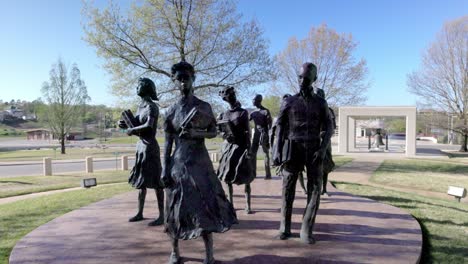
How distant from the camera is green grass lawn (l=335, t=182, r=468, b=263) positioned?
14.0 feet

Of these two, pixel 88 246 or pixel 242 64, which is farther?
pixel 242 64

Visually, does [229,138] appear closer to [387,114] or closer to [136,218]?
[136,218]

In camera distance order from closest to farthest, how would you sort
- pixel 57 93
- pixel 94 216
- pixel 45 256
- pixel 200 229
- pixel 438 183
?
pixel 200 229 < pixel 45 256 < pixel 94 216 < pixel 438 183 < pixel 57 93

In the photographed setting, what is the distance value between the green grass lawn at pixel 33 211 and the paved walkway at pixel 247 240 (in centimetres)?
38

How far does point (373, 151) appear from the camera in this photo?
86.5 ft

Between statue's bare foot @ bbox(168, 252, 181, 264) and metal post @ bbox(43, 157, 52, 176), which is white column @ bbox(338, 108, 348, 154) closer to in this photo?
metal post @ bbox(43, 157, 52, 176)

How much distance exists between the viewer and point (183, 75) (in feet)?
11.2

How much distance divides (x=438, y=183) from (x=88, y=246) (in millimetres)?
12814

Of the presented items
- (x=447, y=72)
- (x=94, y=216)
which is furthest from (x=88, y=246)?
(x=447, y=72)

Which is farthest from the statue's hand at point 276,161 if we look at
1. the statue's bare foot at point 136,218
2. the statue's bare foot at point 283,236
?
the statue's bare foot at point 136,218

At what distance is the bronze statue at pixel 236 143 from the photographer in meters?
5.68

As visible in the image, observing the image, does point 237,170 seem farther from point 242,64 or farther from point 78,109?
point 78,109

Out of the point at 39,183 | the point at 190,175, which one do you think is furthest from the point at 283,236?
the point at 39,183

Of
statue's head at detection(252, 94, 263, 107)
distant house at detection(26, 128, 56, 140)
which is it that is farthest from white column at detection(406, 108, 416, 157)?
distant house at detection(26, 128, 56, 140)
